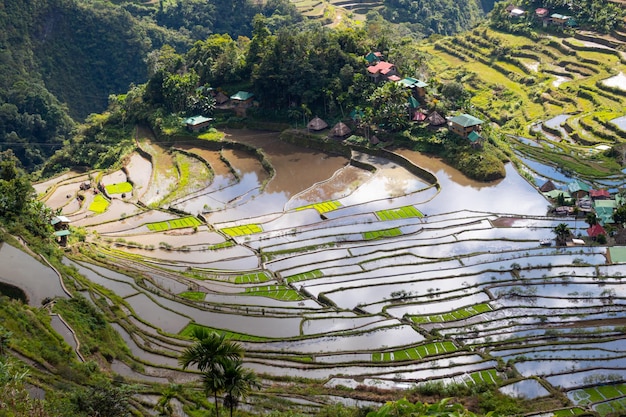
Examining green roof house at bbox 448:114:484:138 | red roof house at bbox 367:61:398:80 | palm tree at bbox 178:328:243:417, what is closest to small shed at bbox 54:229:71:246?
palm tree at bbox 178:328:243:417

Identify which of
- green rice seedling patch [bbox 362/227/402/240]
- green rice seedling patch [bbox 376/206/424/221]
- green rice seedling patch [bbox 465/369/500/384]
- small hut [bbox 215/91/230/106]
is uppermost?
small hut [bbox 215/91/230/106]

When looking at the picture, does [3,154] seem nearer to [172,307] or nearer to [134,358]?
[172,307]

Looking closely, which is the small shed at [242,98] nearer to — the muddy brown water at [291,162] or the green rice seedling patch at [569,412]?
the muddy brown water at [291,162]

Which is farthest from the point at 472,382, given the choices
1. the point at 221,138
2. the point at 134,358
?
the point at 221,138

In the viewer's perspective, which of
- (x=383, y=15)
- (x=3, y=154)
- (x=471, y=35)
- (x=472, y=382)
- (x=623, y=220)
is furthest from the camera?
(x=383, y=15)

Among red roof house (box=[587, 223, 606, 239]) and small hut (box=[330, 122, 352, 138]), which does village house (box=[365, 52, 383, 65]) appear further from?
red roof house (box=[587, 223, 606, 239])

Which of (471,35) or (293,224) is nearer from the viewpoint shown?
(293,224)
